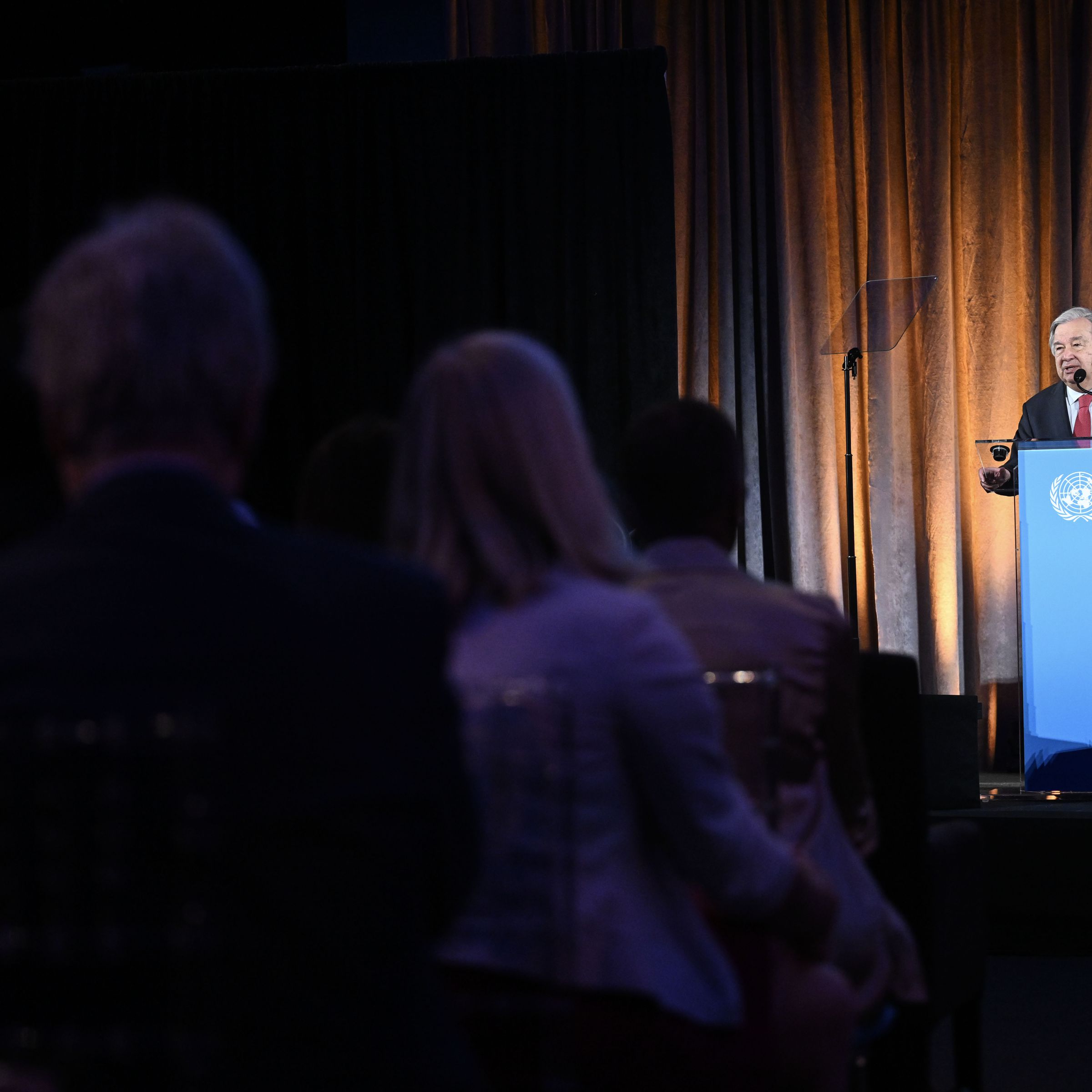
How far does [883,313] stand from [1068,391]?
31.1 inches

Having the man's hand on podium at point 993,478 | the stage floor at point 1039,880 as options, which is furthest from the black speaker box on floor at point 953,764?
the man's hand on podium at point 993,478

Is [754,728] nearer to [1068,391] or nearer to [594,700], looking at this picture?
[594,700]

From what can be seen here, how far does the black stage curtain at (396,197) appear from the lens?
18.4 ft

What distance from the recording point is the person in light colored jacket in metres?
1.03

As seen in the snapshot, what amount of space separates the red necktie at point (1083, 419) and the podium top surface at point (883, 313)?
0.72m

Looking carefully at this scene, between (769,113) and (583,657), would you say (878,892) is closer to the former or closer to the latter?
(583,657)

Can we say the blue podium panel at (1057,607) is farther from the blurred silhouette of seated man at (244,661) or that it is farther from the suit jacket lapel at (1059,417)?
the blurred silhouette of seated man at (244,661)

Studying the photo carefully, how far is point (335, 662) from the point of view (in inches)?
30.3

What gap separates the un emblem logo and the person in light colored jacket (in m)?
2.72

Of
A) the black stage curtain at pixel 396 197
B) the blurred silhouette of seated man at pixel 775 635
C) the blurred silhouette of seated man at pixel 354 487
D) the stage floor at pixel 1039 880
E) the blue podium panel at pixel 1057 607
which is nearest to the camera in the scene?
the blurred silhouette of seated man at pixel 775 635

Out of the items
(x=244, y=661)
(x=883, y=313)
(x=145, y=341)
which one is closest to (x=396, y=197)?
(x=883, y=313)

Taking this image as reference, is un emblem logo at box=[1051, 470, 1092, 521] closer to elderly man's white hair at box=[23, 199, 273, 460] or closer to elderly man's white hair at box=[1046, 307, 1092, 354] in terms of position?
elderly man's white hair at box=[1046, 307, 1092, 354]

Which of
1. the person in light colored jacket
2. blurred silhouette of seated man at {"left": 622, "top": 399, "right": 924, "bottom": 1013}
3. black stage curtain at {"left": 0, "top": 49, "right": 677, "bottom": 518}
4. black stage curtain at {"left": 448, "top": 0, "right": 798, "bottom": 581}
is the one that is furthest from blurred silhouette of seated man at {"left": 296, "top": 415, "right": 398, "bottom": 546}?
black stage curtain at {"left": 448, "top": 0, "right": 798, "bottom": 581}

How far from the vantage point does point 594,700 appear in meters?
1.03
